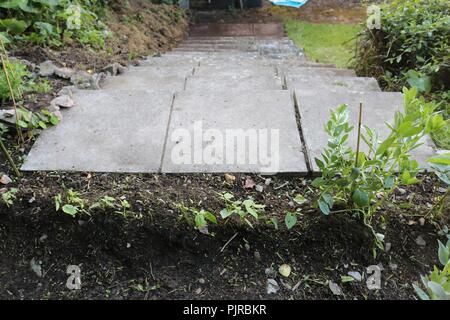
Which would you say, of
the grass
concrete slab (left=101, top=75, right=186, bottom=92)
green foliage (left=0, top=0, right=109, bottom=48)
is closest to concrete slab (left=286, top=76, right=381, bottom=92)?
concrete slab (left=101, top=75, right=186, bottom=92)

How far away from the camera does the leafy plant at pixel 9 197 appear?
1664mm

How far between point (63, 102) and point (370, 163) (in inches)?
65.2

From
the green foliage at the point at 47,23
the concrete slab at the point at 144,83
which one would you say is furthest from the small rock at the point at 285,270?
the green foliage at the point at 47,23

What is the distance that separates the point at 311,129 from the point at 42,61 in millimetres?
2026

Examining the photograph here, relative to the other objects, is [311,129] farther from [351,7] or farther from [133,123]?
[351,7]

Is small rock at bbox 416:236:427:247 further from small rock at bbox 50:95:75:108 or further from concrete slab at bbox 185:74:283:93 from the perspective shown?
small rock at bbox 50:95:75:108

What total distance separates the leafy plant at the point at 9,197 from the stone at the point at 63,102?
27.8 inches

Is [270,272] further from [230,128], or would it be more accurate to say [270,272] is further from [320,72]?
[320,72]

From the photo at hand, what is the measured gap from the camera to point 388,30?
10.8 feet

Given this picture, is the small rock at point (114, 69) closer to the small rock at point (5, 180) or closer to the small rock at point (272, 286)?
the small rock at point (5, 180)

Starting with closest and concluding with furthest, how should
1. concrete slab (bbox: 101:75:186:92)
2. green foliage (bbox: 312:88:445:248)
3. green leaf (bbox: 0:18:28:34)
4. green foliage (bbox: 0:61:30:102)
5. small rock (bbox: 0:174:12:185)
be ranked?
1. green foliage (bbox: 312:88:445:248)
2. small rock (bbox: 0:174:12:185)
3. green foliage (bbox: 0:61:30:102)
4. concrete slab (bbox: 101:75:186:92)
5. green leaf (bbox: 0:18:28:34)

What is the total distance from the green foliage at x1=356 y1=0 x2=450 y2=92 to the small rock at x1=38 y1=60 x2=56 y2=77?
2374 mm

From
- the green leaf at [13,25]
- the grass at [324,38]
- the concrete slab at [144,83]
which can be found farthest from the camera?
the grass at [324,38]

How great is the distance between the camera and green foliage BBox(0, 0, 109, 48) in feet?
10.6
